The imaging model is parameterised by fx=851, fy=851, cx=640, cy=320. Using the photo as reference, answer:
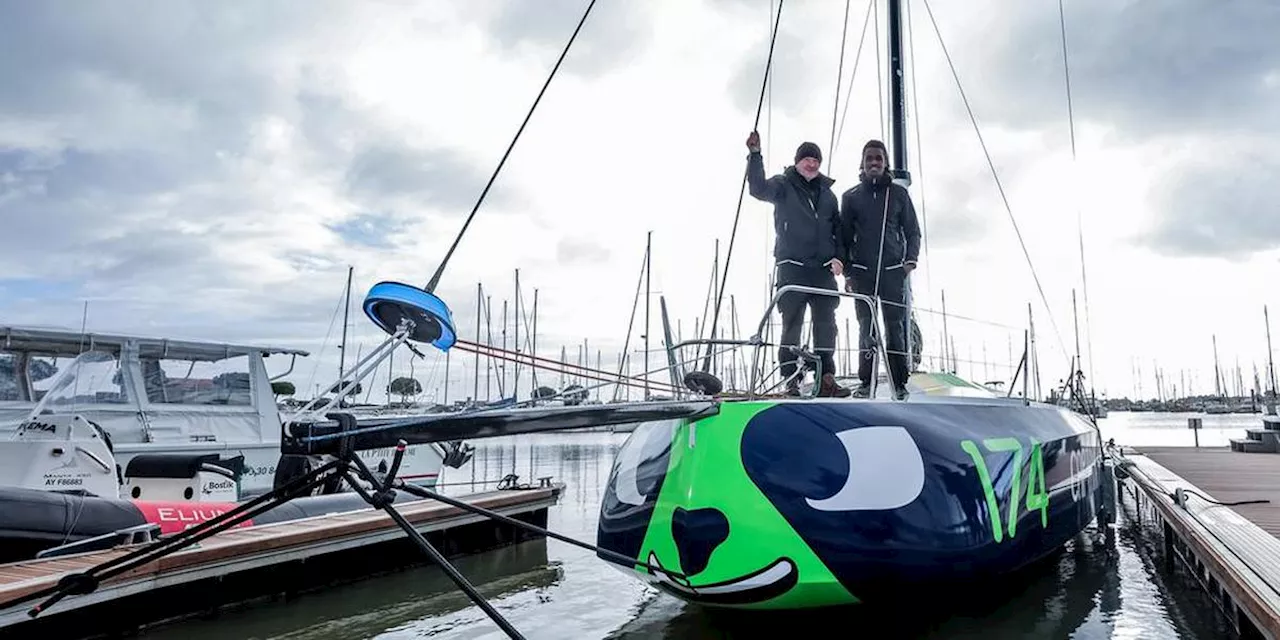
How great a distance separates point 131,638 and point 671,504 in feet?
14.0

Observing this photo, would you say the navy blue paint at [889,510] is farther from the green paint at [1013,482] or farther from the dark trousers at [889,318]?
the dark trousers at [889,318]

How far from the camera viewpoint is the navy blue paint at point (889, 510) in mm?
3895

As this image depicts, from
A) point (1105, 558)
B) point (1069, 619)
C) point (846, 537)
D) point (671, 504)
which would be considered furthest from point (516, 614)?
point (1105, 558)

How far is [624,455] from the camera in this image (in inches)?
195

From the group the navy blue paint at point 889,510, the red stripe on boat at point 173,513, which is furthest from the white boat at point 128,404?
the navy blue paint at point 889,510

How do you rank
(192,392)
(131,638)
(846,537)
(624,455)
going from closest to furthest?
(846,537)
(624,455)
(131,638)
(192,392)

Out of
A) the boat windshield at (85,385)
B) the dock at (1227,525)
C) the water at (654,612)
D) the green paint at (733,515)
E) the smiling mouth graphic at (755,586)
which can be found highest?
the boat windshield at (85,385)

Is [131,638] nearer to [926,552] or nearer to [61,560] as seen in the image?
[61,560]

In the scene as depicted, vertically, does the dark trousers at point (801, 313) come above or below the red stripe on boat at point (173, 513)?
above

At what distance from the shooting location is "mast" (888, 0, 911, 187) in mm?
7270

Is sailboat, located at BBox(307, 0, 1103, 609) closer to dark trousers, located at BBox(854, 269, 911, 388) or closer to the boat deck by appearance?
dark trousers, located at BBox(854, 269, 911, 388)

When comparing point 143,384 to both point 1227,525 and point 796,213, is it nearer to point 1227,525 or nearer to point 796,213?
point 796,213

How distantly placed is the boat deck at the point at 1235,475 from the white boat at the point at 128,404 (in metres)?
8.36

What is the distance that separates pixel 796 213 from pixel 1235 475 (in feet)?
31.5
